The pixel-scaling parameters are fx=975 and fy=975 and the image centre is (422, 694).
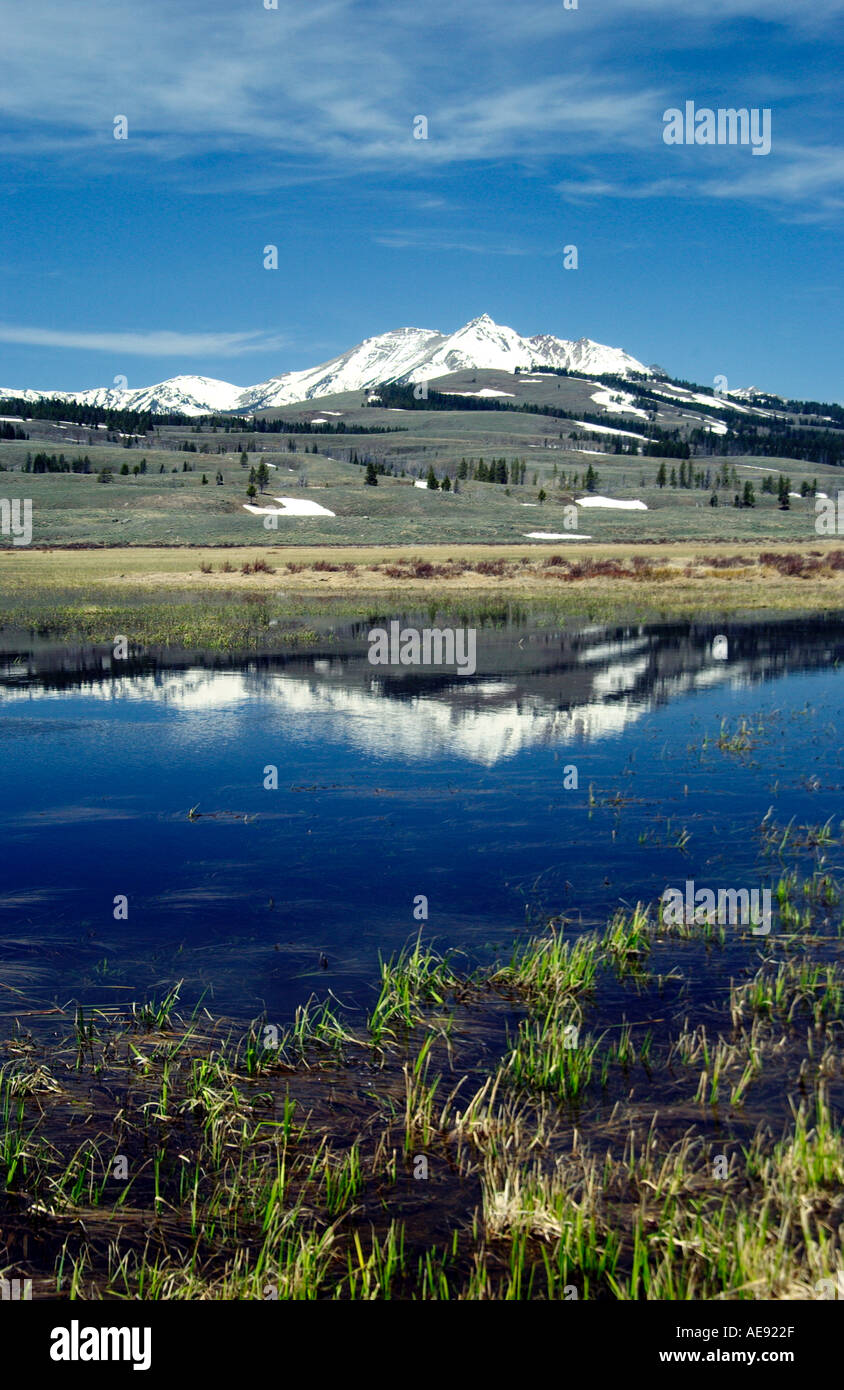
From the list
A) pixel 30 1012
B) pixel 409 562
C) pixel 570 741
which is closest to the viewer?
pixel 30 1012

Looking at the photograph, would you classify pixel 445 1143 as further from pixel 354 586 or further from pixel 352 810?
pixel 354 586

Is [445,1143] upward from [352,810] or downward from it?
downward

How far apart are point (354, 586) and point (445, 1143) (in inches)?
1844

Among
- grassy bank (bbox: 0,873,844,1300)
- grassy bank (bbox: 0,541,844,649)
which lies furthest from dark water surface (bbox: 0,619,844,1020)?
grassy bank (bbox: 0,541,844,649)

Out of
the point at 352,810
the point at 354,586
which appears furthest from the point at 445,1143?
the point at 354,586

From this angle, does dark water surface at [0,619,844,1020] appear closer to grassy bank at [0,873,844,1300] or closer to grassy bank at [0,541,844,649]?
grassy bank at [0,873,844,1300]

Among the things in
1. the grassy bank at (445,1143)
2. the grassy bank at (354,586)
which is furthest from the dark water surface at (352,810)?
the grassy bank at (354,586)

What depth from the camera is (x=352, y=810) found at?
15.0 meters

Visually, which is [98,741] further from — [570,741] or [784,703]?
[784,703]

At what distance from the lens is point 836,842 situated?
1320 cm

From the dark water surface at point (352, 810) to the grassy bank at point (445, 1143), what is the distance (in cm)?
92

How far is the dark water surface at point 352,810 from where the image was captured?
33.6 feet
